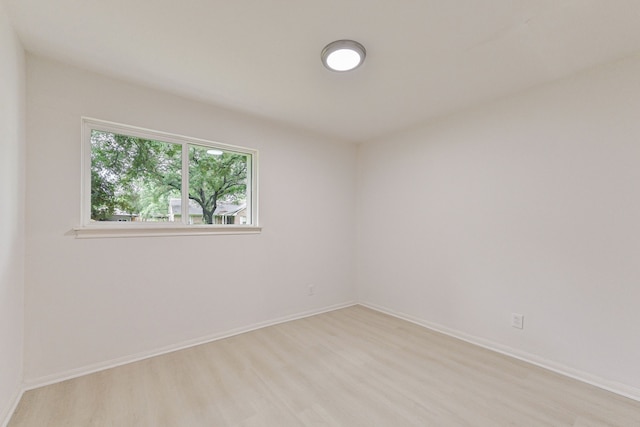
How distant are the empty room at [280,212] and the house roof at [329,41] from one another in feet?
0.05

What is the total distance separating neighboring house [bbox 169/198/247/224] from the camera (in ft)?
8.73

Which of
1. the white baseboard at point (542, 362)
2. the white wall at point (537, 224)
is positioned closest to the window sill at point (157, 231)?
the white wall at point (537, 224)

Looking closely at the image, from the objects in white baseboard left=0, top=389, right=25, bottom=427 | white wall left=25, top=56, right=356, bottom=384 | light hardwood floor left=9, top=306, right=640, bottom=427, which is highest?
white wall left=25, top=56, right=356, bottom=384

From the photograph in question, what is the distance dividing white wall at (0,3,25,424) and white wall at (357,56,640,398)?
11.1 ft

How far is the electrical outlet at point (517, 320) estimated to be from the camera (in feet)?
7.99

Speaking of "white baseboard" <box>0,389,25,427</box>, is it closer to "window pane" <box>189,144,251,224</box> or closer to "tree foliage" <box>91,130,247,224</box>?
"tree foliage" <box>91,130,247,224</box>

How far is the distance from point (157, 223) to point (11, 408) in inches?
56.2

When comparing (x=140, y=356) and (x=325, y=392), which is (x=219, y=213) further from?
(x=325, y=392)

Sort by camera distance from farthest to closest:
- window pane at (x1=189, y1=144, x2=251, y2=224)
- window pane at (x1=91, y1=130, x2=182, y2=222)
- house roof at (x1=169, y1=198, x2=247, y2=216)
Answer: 1. window pane at (x1=189, y1=144, x2=251, y2=224)
2. house roof at (x1=169, y1=198, x2=247, y2=216)
3. window pane at (x1=91, y1=130, x2=182, y2=222)

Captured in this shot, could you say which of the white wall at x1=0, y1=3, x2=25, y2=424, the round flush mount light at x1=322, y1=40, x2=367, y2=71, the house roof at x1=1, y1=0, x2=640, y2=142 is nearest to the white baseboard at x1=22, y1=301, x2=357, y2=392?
the white wall at x1=0, y1=3, x2=25, y2=424

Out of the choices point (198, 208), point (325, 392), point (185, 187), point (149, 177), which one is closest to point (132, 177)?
point (149, 177)

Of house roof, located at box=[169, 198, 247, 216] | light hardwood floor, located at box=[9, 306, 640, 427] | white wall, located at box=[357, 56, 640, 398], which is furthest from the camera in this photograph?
house roof, located at box=[169, 198, 247, 216]

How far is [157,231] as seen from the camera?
2.49m

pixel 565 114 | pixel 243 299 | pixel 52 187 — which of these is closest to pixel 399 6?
pixel 565 114
